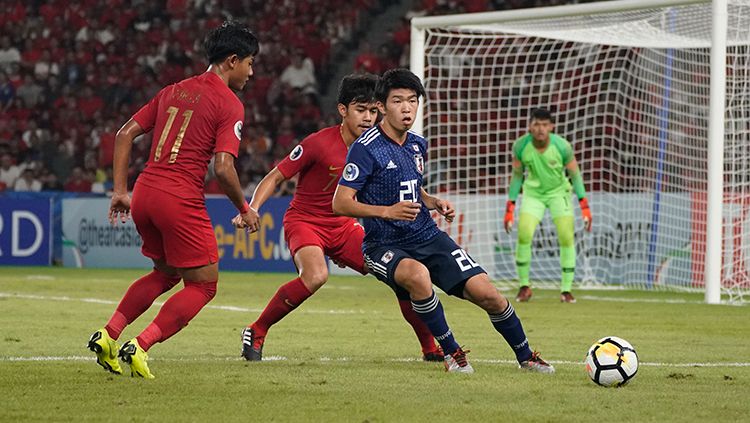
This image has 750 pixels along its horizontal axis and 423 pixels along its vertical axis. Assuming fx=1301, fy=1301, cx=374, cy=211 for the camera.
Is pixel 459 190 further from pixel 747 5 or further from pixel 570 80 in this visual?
pixel 747 5

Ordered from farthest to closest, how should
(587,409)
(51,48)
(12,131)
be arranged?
1. (51,48)
2. (12,131)
3. (587,409)

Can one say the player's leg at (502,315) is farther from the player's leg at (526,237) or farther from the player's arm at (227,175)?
the player's leg at (526,237)

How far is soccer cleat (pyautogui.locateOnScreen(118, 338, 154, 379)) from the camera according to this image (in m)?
6.75

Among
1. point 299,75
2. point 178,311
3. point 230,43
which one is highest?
point 299,75

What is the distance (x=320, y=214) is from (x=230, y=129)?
182cm

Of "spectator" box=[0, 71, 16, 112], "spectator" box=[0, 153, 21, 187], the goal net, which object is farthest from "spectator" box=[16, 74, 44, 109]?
the goal net

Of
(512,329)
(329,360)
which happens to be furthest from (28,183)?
(512,329)

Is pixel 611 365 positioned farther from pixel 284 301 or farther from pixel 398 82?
pixel 284 301

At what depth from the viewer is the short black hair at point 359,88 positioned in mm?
8375

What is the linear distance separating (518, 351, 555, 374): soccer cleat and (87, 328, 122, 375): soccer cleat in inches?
89.7

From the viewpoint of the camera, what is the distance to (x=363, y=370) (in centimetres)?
746

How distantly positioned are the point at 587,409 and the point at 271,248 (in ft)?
47.1

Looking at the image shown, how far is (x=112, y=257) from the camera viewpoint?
827 inches

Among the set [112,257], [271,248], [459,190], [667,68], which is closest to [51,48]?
[112,257]
